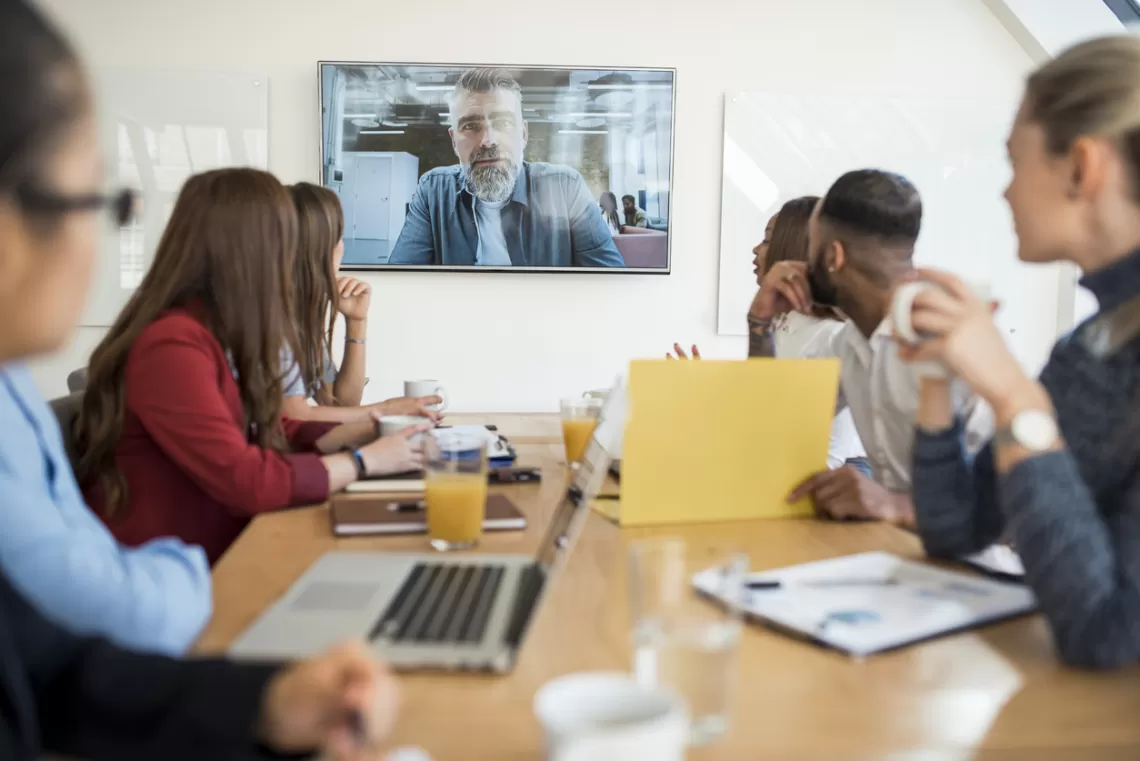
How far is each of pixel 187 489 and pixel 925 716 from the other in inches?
45.3

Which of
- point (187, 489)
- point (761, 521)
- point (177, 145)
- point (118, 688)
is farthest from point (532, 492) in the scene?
point (177, 145)

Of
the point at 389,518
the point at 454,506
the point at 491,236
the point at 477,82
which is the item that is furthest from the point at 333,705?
the point at 477,82

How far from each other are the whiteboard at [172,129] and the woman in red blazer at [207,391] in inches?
73.6

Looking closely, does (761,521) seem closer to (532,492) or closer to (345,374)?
(532,492)

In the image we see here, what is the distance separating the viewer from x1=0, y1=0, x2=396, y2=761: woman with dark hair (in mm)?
595

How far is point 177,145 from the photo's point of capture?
10.9ft

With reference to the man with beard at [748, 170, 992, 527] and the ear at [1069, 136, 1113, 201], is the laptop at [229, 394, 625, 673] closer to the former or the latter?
the ear at [1069, 136, 1113, 201]

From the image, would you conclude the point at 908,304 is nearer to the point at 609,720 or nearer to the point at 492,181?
the point at 609,720

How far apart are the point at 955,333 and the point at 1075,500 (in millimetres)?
198

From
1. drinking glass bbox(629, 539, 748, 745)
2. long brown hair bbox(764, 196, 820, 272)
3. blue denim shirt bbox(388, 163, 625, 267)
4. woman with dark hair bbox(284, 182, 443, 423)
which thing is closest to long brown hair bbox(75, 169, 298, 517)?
woman with dark hair bbox(284, 182, 443, 423)

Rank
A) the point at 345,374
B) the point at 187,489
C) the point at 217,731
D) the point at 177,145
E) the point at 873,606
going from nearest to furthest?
1. the point at 217,731
2. the point at 873,606
3. the point at 187,489
4. the point at 345,374
5. the point at 177,145

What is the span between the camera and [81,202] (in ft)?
2.02

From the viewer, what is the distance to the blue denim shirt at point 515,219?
3.36 metres

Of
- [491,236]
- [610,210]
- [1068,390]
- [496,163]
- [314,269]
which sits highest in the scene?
[496,163]
